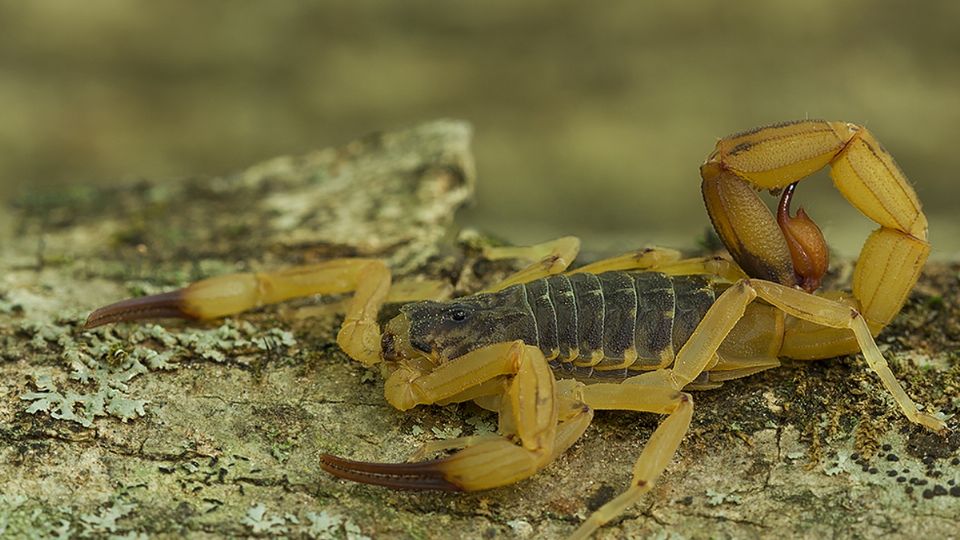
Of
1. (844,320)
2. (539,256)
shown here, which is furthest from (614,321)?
(539,256)

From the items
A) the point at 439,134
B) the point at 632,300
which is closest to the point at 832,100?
the point at 439,134

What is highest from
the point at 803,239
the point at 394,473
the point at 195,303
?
the point at 803,239

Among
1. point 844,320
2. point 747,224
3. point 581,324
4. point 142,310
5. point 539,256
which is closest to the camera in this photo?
point 844,320

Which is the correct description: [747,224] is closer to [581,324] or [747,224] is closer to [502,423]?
[581,324]

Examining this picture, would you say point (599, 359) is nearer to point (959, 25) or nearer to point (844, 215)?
point (844, 215)

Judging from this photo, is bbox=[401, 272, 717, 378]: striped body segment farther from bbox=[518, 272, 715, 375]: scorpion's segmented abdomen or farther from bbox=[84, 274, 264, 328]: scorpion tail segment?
bbox=[84, 274, 264, 328]: scorpion tail segment

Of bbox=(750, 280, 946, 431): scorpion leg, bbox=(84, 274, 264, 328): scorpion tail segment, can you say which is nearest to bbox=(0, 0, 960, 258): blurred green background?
bbox=(84, 274, 264, 328): scorpion tail segment
